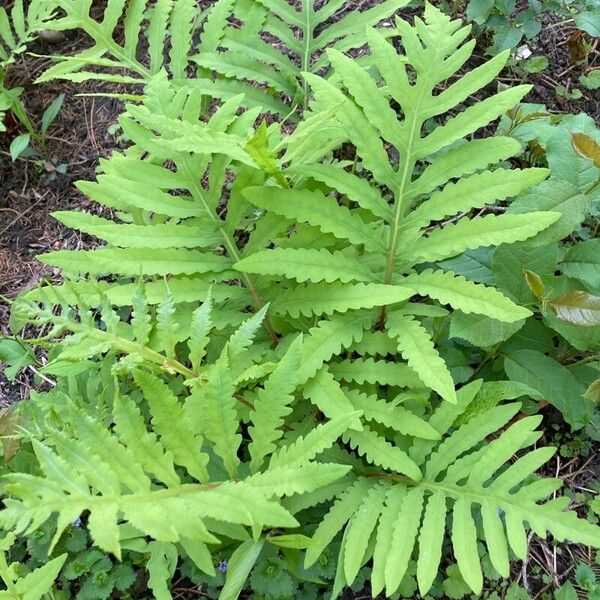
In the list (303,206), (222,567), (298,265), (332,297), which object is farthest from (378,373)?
(222,567)

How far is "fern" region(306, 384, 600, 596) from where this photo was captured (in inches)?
71.5

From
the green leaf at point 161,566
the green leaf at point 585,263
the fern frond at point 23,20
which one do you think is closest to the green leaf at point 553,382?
the green leaf at point 585,263

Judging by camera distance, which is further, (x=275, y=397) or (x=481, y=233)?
(x=481, y=233)

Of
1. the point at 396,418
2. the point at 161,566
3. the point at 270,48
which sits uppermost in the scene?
the point at 270,48

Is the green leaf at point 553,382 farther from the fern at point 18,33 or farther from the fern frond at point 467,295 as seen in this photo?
the fern at point 18,33

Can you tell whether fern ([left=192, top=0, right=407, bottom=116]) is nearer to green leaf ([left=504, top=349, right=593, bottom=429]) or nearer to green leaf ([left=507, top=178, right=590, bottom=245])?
green leaf ([left=507, top=178, right=590, bottom=245])

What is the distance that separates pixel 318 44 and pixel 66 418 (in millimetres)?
1684

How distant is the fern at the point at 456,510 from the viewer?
1.82 m

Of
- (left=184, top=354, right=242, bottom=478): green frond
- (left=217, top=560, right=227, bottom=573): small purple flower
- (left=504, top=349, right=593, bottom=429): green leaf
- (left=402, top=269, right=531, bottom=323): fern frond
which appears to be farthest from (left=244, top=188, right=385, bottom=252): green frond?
(left=217, top=560, right=227, bottom=573): small purple flower

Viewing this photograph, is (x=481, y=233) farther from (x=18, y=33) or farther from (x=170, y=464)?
(x=18, y=33)

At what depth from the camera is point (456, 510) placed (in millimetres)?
1941

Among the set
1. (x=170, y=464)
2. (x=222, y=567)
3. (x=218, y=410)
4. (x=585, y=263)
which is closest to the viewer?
(x=170, y=464)

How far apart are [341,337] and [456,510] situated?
61cm

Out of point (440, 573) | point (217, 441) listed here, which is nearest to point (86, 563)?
point (217, 441)
